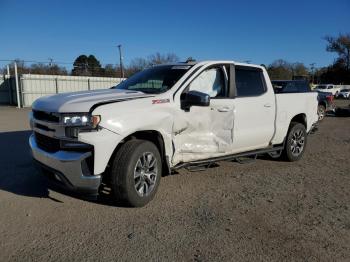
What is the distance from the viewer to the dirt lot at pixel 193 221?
3510 mm

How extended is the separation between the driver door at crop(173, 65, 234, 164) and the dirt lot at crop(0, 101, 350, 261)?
1.94 feet

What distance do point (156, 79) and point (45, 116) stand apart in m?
1.79

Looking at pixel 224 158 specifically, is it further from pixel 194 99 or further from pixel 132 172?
pixel 132 172

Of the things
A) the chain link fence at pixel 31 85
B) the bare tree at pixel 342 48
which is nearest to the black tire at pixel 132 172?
the chain link fence at pixel 31 85

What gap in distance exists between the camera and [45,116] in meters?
4.49

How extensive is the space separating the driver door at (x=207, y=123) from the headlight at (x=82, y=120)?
4.05 feet

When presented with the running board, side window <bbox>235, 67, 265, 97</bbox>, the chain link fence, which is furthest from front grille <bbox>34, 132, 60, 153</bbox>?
the chain link fence

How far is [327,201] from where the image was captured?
5.06m

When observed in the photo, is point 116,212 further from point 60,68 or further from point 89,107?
point 60,68

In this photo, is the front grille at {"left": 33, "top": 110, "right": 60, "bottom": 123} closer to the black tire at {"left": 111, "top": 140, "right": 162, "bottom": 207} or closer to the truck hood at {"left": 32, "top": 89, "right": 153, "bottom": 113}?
the truck hood at {"left": 32, "top": 89, "right": 153, "bottom": 113}

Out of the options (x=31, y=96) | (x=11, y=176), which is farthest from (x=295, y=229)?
(x=31, y=96)

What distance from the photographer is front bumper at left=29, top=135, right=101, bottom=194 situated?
159 inches

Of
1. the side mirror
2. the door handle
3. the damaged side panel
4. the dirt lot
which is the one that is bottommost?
the dirt lot

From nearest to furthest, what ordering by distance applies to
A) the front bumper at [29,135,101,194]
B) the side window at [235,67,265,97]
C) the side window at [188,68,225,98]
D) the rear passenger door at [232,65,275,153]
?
the front bumper at [29,135,101,194] < the side window at [188,68,225,98] < the rear passenger door at [232,65,275,153] < the side window at [235,67,265,97]
